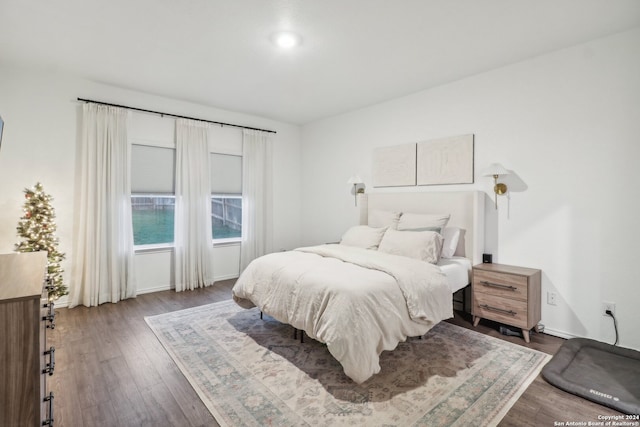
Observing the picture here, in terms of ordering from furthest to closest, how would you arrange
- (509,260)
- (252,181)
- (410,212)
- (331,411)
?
(252,181)
(410,212)
(509,260)
(331,411)

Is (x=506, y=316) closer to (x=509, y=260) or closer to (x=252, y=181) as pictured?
(x=509, y=260)

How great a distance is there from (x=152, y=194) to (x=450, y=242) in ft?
13.2

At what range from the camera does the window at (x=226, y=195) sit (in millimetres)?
5117

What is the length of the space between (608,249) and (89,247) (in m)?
5.46

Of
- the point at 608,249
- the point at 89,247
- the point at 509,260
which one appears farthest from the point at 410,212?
the point at 89,247

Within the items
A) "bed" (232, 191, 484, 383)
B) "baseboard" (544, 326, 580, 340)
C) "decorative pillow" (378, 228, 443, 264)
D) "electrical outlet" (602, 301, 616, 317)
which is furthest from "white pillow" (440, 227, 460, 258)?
"electrical outlet" (602, 301, 616, 317)

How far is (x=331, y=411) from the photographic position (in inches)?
76.2

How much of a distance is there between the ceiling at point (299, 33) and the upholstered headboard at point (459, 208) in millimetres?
1393

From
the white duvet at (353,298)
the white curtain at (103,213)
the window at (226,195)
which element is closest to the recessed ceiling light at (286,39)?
the white duvet at (353,298)

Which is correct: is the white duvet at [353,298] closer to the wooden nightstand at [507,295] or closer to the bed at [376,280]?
the bed at [376,280]

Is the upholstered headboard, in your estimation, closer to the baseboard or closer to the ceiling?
the baseboard

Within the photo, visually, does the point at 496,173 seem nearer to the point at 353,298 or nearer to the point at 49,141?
the point at 353,298

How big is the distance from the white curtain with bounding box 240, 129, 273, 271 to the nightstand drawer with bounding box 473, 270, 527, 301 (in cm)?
344

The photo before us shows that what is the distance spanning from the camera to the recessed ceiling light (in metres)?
2.75
